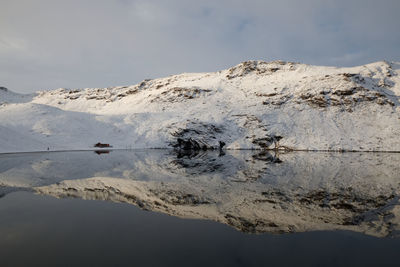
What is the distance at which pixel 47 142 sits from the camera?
45094 mm

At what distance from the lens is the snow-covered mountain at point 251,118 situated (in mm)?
48406

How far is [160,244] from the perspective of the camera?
21.7 feet

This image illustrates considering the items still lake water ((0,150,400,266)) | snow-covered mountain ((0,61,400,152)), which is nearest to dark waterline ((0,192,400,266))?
still lake water ((0,150,400,266))

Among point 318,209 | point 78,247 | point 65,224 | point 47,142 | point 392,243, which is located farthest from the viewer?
point 47,142

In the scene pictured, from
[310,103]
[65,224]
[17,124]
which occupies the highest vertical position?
[310,103]

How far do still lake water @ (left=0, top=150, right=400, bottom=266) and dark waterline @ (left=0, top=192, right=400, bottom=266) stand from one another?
27mm

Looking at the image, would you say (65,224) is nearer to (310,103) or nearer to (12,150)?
(12,150)

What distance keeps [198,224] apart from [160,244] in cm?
204

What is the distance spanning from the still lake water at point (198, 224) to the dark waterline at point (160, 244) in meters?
0.03

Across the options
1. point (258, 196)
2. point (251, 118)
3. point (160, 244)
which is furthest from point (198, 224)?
point (251, 118)

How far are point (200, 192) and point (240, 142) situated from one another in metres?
41.6

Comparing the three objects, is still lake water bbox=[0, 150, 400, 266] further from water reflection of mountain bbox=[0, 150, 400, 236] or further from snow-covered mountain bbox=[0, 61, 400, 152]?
snow-covered mountain bbox=[0, 61, 400, 152]

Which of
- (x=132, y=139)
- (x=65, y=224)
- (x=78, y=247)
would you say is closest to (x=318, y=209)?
(x=78, y=247)

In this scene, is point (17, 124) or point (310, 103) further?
point (310, 103)
